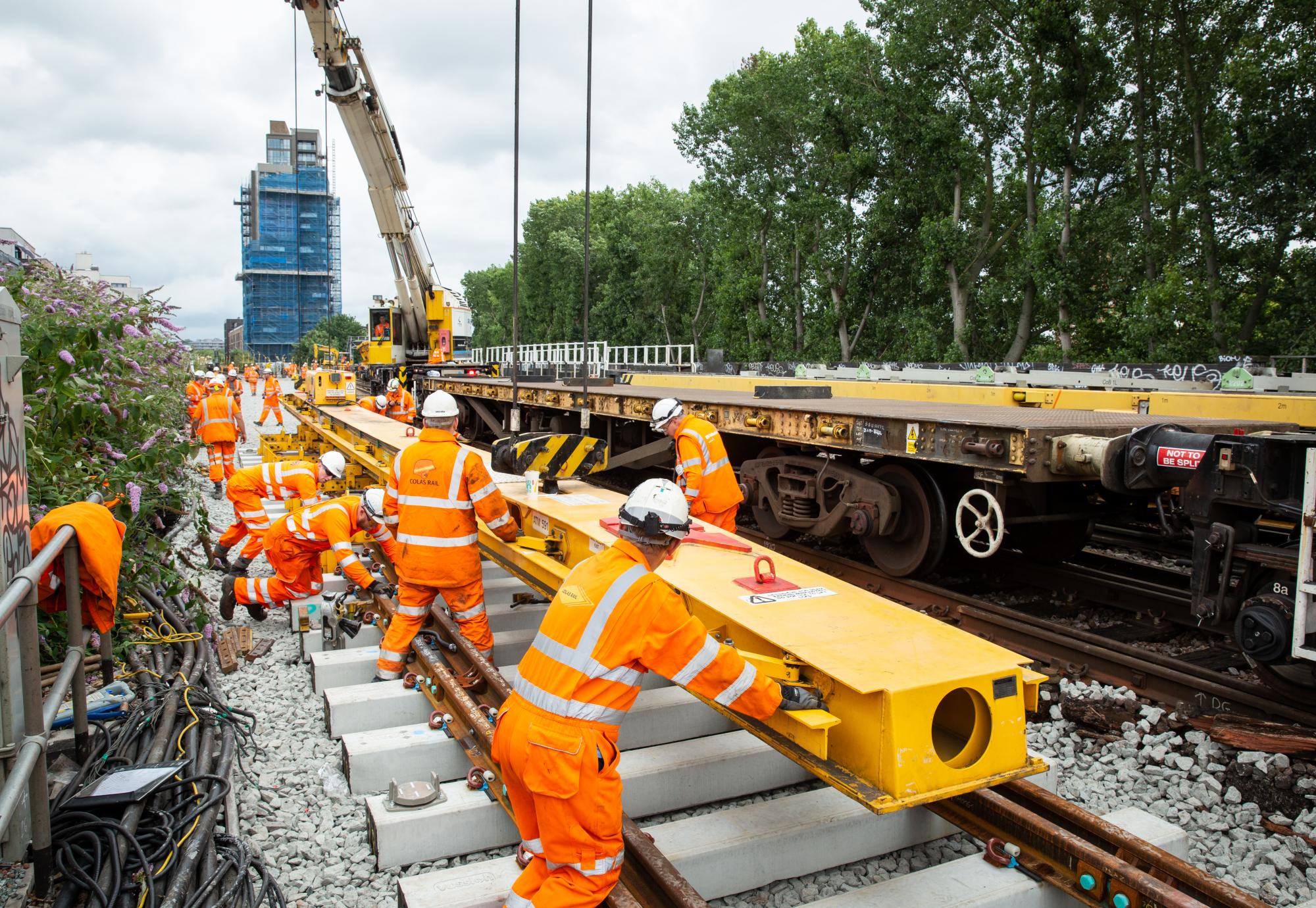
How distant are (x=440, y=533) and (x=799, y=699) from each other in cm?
274

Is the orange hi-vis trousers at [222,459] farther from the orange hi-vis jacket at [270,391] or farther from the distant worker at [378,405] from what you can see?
the orange hi-vis jacket at [270,391]

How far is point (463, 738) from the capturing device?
3986 mm

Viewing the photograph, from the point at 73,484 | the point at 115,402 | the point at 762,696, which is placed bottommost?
the point at 762,696

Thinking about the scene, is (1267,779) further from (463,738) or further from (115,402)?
(115,402)

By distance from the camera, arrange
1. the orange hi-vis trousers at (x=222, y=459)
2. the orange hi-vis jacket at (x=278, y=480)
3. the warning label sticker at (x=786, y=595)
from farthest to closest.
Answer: the orange hi-vis trousers at (x=222, y=459), the orange hi-vis jacket at (x=278, y=480), the warning label sticker at (x=786, y=595)

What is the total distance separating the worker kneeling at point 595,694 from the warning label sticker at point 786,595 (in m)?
0.73

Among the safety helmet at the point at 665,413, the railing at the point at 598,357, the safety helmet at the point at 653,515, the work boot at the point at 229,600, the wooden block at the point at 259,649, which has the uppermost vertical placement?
the railing at the point at 598,357

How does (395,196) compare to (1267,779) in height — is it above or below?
above

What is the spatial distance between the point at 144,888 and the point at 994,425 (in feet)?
15.9

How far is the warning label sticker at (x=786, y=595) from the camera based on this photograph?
3.49 metres

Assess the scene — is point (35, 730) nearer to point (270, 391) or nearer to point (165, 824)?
point (165, 824)

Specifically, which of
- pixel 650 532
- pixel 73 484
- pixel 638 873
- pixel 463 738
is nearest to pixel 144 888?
pixel 463 738

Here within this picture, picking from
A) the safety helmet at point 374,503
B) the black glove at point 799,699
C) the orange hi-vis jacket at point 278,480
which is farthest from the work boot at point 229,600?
the black glove at point 799,699

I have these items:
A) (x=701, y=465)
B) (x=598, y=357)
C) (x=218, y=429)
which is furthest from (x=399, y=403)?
(x=598, y=357)
